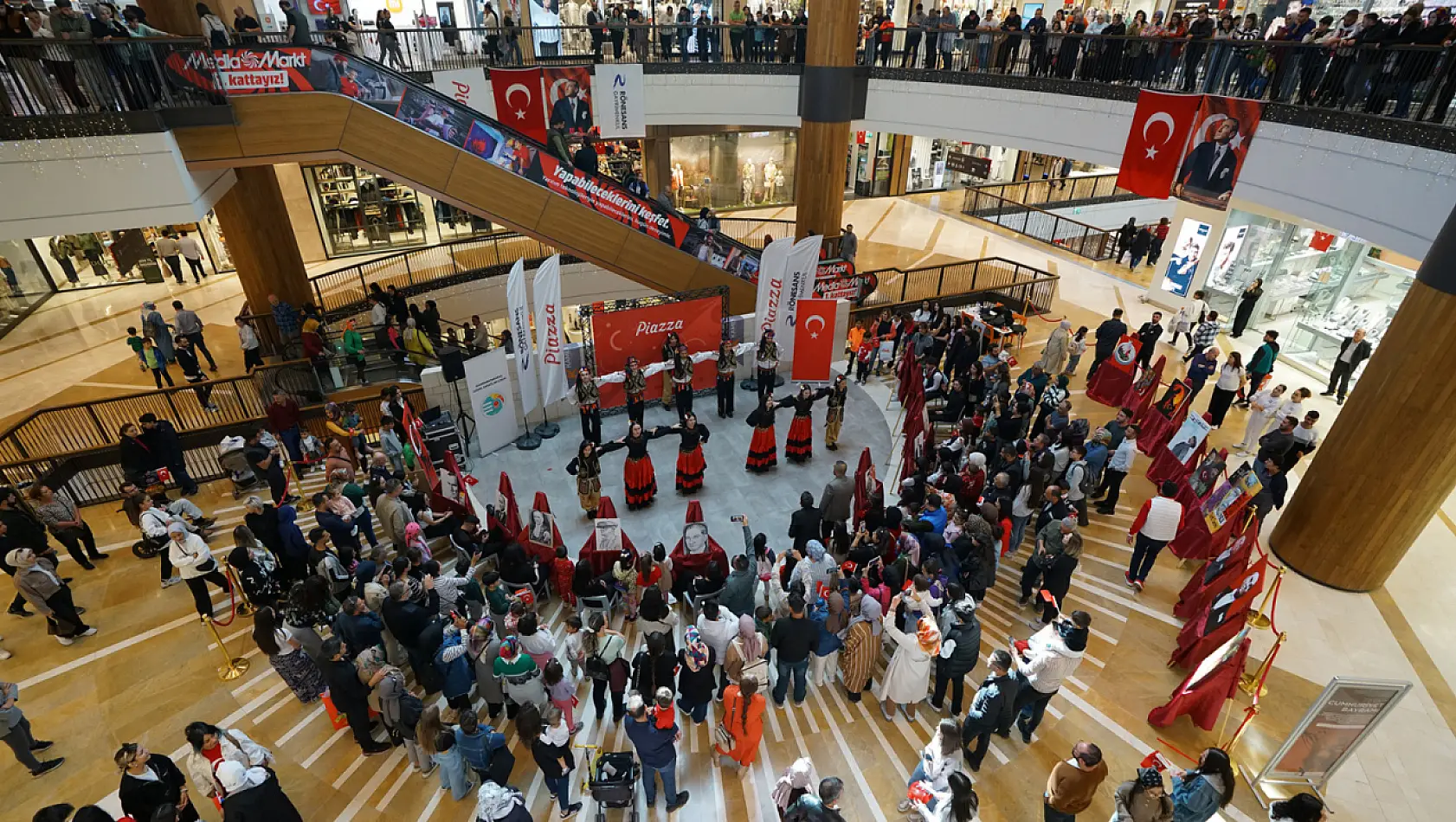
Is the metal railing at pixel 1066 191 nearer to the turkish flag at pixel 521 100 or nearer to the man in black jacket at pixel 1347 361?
the man in black jacket at pixel 1347 361

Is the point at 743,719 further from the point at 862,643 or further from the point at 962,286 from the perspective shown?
the point at 962,286

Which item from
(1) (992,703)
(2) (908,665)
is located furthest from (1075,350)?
(1) (992,703)

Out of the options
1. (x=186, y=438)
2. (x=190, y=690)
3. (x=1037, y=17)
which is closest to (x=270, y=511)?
(x=190, y=690)

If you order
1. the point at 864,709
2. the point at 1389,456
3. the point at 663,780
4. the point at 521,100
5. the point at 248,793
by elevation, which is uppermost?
the point at 521,100

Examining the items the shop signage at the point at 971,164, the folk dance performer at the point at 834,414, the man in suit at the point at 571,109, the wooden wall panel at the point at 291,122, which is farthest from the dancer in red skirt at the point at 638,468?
the shop signage at the point at 971,164

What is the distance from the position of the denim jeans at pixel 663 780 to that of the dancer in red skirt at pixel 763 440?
6040 millimetres

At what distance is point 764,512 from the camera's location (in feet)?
35.2

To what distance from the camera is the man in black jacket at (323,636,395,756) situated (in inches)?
220

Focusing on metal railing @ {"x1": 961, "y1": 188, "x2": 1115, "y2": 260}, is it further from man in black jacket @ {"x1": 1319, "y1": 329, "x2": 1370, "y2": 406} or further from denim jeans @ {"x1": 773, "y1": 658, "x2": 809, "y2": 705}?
denim jeans @ {"x1": 773, "y1": 658, "x2": 809, "y2": 705}

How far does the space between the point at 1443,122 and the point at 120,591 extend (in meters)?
16.3

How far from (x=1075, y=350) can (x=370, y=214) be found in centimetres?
1914

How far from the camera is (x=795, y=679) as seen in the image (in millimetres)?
6777

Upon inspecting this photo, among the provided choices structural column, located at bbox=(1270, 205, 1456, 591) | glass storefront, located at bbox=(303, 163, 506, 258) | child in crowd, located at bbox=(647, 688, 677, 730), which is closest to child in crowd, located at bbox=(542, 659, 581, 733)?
child in crowd, located at bbox=(647, 688, 677, 730)

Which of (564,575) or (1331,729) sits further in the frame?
(564,575)
